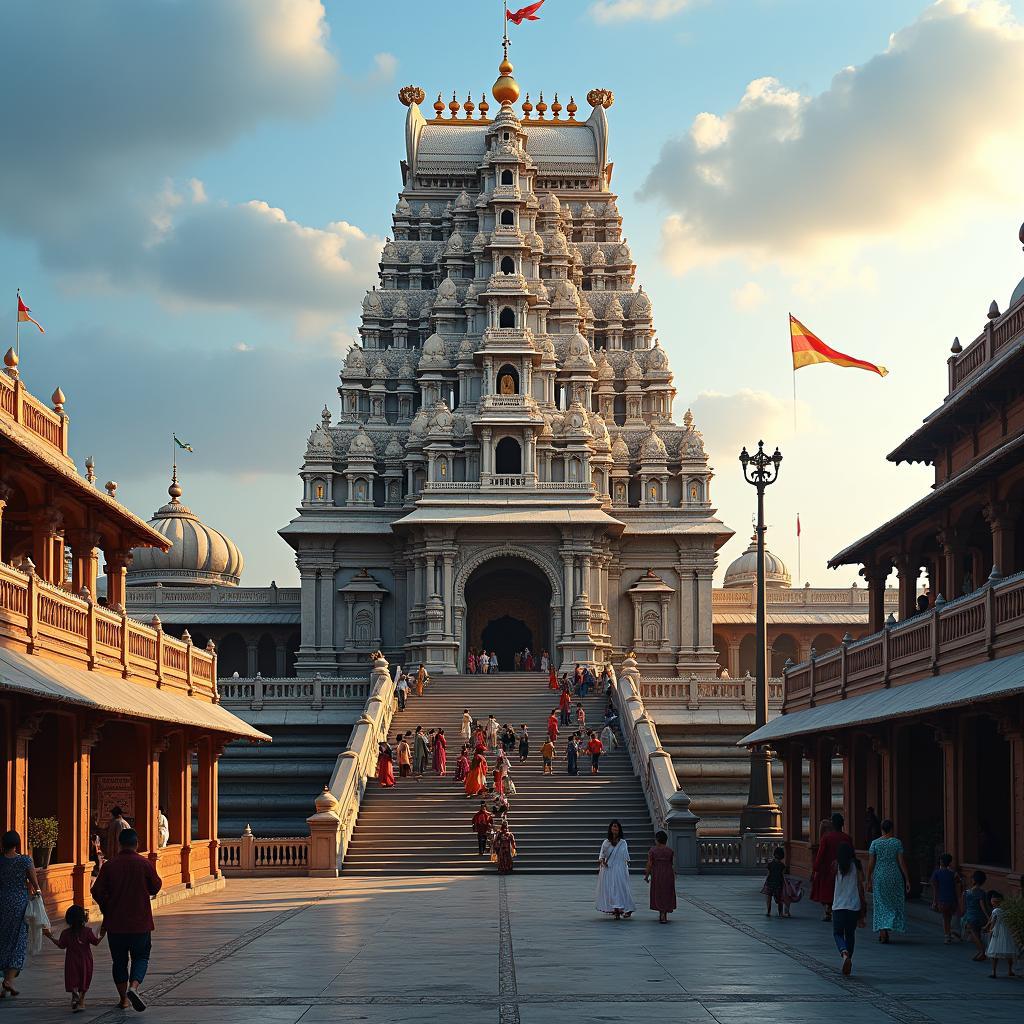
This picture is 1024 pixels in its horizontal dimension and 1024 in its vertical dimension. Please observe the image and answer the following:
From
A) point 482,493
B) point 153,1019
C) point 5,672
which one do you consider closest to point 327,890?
point 5,672

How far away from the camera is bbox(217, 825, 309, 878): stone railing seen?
41.5 m

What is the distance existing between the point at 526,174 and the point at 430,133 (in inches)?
400

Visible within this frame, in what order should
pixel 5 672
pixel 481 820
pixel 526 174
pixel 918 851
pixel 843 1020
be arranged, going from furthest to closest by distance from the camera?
1. pixel 526 174
2. pixel 481 820
3. pixel 918 851
4. pixel 5 672
5. pixel 843 1020

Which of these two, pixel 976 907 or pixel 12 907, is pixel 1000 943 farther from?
pixel 12 907

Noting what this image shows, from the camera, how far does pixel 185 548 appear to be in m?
91.8

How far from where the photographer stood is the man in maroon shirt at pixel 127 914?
1805 centimetres

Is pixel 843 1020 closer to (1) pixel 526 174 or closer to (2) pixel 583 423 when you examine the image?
(2) pixel 583 423

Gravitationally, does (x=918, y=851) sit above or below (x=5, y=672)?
below

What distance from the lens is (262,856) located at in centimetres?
4259

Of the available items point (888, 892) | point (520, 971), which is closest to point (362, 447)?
point (888, 892)

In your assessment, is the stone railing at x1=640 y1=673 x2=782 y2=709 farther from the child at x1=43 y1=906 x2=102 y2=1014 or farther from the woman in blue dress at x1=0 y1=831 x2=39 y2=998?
the child at x1=43 y1=906 x2=102 y2=1014

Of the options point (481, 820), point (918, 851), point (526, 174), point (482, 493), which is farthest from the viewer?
point (526, 174)

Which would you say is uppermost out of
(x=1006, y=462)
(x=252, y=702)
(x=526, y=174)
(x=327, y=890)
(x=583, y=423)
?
(x=526, y=174)

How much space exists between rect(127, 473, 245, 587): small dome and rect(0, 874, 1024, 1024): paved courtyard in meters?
60.2
